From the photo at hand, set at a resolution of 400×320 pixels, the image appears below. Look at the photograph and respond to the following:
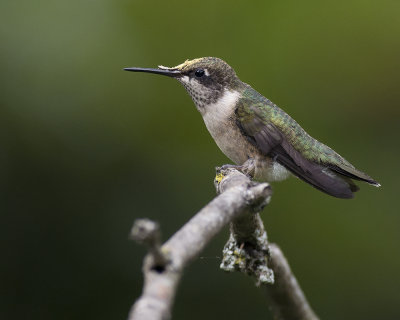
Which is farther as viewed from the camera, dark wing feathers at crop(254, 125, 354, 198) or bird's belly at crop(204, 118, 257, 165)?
bird's belly at crop(204, 118, 257, 165)

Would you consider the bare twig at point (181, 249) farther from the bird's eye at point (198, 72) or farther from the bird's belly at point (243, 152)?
the bird's eye at point (198, 72)

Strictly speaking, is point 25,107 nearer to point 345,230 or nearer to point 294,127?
point 294,127

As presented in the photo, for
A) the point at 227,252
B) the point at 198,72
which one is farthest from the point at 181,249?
the point at 198,72

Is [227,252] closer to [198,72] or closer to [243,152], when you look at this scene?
[243,152]

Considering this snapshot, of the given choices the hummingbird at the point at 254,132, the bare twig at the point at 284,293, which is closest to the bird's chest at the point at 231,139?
the hummingbird at the point at 254,132

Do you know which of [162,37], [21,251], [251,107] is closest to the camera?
[251,107]

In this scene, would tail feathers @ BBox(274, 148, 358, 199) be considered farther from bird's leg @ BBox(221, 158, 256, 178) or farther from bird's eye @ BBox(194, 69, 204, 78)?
bird's eye @ BBox(194, 69, 204, 78)

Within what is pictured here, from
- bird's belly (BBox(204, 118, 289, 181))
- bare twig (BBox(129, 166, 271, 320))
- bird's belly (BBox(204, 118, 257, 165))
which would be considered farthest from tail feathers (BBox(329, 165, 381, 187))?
bare twig (BBox(129, 166, 271, 320))

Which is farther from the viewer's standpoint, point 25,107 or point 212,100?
point 25,107

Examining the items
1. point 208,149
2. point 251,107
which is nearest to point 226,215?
point 251,107
